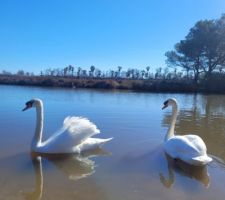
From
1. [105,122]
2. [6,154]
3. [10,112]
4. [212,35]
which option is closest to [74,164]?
[6,154]

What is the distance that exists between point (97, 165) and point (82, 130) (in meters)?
1.06

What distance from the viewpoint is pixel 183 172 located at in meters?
6.86

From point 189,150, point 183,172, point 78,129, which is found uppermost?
point 78,129

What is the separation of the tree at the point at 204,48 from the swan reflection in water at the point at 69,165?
41.2 metres

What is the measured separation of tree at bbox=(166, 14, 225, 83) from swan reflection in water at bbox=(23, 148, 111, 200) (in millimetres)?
41227

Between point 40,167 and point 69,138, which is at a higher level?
point 69,138

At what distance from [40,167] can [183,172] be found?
112 inches

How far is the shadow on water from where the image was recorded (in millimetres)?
5500

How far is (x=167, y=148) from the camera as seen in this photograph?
313 inches

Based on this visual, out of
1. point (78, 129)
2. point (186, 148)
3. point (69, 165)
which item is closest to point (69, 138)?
point (78, 129)

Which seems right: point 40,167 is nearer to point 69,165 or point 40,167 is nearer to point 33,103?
point 69,165

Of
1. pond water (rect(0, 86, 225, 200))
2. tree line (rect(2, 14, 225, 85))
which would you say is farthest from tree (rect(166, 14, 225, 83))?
pond water (rect(0, 86, 225, 200))

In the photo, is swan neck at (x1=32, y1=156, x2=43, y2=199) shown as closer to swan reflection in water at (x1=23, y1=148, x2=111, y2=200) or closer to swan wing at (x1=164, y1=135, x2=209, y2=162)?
swan reflection in water at (x1=23, y1=148, x2=111, y2=200)

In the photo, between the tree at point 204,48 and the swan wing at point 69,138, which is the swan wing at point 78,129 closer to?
the swan wing at point 69,138
